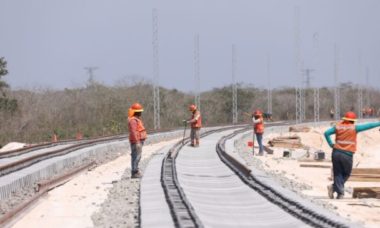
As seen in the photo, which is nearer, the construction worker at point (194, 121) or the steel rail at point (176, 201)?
the steel rail at point (176, 201)

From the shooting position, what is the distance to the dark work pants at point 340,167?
14.3m

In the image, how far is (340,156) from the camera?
47.1 ft

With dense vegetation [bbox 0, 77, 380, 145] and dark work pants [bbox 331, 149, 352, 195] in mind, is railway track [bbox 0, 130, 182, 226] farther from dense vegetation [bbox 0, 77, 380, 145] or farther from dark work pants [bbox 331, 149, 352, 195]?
dense vegetation [bbox 0, 77, 380, 145]

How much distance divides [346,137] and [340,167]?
595 mm

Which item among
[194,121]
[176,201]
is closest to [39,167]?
[194,121]

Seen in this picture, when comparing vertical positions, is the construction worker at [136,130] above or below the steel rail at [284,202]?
above

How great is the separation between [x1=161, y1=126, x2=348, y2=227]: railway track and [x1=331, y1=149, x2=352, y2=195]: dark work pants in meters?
1.21

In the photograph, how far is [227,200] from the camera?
14.4 metres

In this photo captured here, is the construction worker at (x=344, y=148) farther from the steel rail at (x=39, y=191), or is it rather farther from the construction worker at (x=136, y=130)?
the steel rail at (x=39, y=191)

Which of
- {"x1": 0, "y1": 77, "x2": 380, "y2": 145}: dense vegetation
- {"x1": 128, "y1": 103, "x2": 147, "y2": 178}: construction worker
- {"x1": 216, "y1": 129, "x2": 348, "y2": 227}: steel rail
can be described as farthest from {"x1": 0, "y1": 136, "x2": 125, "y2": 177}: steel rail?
{"x1": 0, "y1": 77, "x2": 380, "y2": 145}: dense vegetation

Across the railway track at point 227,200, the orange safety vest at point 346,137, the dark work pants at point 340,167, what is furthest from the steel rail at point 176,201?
the orange safety vest at point 346,137

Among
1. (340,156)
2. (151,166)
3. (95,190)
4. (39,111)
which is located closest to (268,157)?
(151,166)

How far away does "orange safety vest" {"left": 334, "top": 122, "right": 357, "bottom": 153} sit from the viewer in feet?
47.0

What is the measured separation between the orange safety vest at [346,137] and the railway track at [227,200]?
152 centimetres
